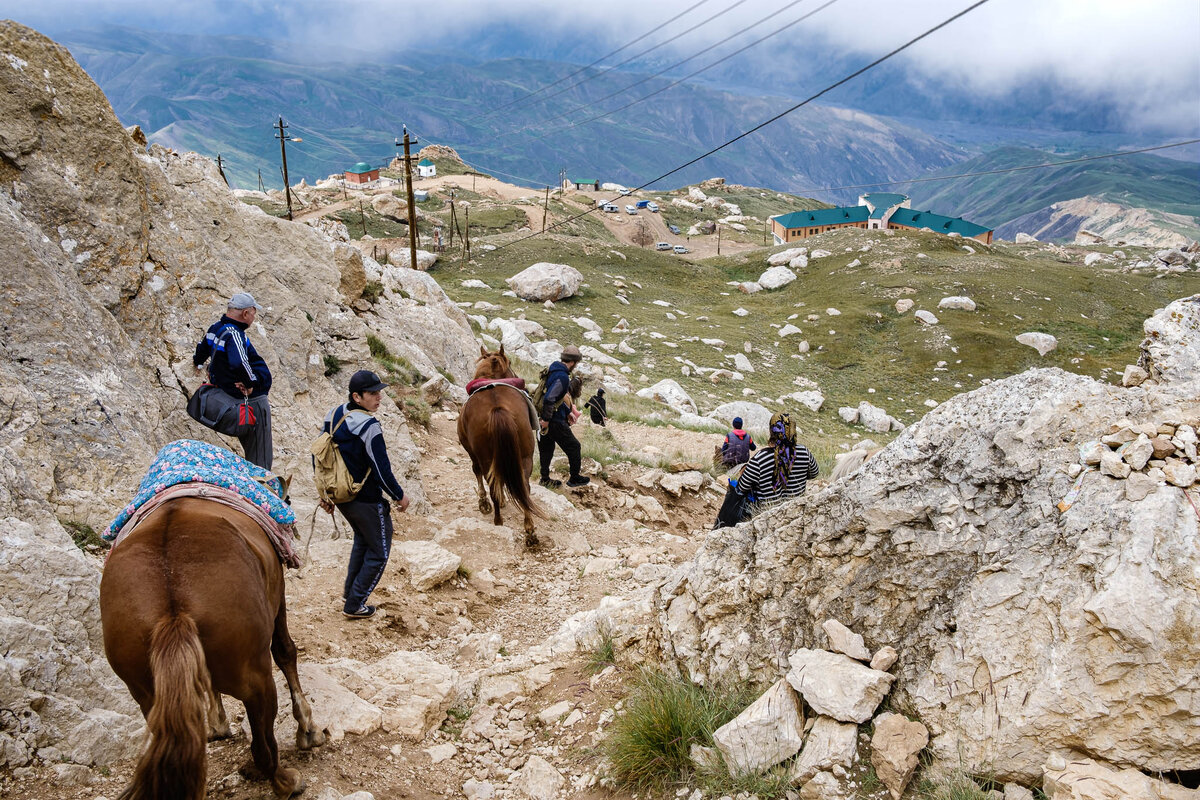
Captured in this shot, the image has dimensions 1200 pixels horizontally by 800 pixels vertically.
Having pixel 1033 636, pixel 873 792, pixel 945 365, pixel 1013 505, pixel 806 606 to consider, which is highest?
pixel 1013 505

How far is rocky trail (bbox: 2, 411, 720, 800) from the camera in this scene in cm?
423

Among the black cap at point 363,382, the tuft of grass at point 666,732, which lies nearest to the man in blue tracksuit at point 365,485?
the black cap at point 363,382

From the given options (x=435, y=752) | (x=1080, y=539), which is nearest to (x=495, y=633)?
(x=435, y=752)

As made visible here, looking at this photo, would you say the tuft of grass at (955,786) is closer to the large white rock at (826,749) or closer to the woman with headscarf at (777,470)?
the large white rock at (826,749)

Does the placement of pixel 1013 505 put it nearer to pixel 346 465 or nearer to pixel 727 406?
pixel 346 465

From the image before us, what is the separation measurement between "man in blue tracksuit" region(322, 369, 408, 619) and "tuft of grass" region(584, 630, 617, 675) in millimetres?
2106

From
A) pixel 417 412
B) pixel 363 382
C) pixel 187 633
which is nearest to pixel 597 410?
pixel 417 412

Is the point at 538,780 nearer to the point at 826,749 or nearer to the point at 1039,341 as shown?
the point at 826,749

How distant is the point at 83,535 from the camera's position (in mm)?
5227

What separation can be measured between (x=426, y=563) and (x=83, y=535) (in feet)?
9.83

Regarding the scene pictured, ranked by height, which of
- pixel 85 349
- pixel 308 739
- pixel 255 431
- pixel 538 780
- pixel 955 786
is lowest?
pixel 538 780

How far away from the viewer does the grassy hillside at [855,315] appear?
101 ft

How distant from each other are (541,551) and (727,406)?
14.0 metres

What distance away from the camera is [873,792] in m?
3.27
